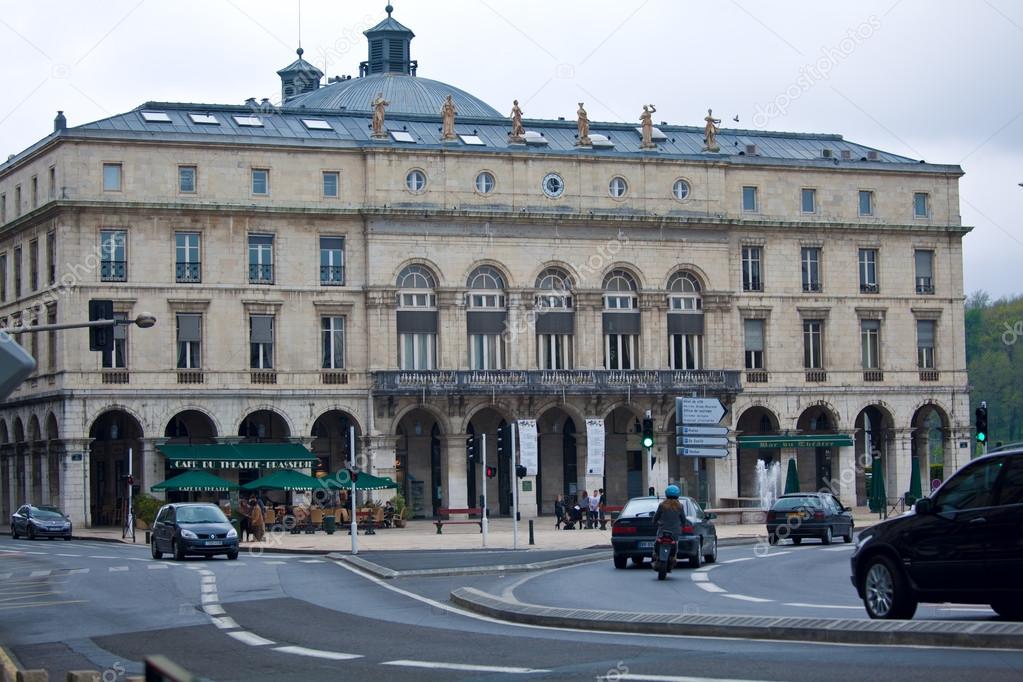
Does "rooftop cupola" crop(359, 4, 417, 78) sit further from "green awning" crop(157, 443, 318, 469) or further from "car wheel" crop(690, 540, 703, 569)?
"car wheel" crop(690, 540, 703, 569)

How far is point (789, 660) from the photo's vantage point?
16.7 m

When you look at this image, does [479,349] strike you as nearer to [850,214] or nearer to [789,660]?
[850,214]

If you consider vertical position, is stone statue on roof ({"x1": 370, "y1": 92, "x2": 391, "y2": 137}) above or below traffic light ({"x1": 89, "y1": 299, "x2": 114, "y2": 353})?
above

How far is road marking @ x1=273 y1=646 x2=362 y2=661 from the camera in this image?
1945cm

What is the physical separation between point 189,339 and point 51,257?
6408 mm

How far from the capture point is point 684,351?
7588 centimetres

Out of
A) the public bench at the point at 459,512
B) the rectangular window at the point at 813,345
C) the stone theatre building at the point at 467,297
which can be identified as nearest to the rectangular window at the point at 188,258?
the stone theatre building at the point at 467,297

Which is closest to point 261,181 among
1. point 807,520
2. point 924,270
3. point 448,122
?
point 448,122

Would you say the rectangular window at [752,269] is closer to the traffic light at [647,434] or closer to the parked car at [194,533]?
the traffic light at [647,434]

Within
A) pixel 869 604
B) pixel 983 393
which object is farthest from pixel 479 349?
pixel 983 393

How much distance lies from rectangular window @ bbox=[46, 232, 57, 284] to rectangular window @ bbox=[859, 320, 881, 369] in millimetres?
35786

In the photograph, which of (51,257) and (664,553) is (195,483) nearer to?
(51,257)

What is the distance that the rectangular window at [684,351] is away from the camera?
249ft

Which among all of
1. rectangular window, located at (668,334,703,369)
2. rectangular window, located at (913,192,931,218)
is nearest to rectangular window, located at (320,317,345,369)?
rectangular window, located at (668,334,703,369)
